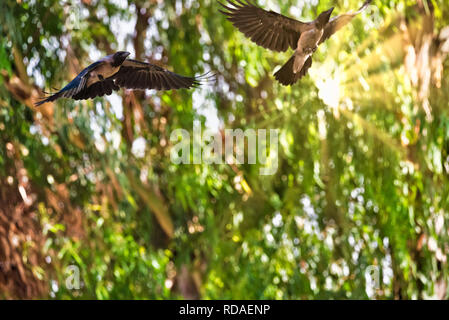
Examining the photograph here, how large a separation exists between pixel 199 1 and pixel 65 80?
0.78 meters

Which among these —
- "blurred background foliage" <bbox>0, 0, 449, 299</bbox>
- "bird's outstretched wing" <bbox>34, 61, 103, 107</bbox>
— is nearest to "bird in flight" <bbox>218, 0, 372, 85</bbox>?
"bird's outstretched wing" <bbox>34, 61, 103, 107</bbox>

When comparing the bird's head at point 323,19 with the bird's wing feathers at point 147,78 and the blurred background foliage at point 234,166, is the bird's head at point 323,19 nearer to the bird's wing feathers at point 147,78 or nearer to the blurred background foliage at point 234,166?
the bird's wing feathers at point 147,78

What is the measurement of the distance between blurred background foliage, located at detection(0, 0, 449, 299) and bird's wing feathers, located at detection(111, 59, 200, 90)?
133 centimetres

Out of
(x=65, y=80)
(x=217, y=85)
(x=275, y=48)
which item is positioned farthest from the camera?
(x=217, y=85)

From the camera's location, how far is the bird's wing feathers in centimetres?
207

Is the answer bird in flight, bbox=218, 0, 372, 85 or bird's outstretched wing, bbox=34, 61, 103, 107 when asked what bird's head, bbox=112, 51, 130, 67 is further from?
bird in flight, bbox=218, 0, 372, 85

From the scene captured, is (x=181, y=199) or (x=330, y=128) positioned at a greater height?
(x=330, y=128)

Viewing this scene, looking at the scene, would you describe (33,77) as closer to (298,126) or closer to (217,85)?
(217,85)

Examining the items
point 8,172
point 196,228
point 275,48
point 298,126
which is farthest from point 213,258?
point 275,48

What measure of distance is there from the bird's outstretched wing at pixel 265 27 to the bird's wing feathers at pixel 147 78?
20cm

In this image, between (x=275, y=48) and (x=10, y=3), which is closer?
(x=275, y=48)

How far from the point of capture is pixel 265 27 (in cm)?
205

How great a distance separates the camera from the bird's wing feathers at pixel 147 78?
2.07 m

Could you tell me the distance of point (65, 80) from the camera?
3.48 m
